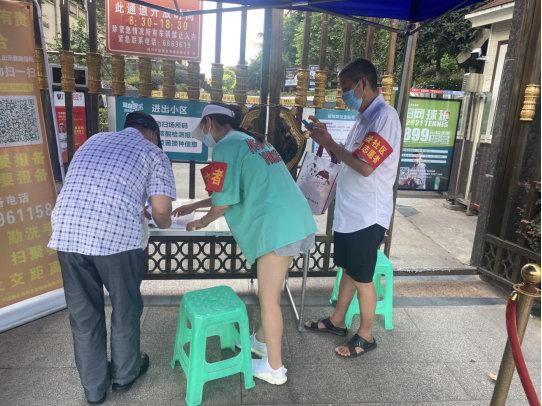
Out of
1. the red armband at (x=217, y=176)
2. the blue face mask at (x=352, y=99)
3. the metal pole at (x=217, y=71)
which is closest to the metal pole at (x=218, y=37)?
the metal pole at (x=217, y=71)

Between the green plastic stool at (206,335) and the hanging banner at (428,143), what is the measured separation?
4.03m

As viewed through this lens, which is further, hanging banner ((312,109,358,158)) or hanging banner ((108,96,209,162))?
hanging banner ((312,109,358,158))

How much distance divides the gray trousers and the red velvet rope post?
1.74m

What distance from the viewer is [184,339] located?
2436 mm

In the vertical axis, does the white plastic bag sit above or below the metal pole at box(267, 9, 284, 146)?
below

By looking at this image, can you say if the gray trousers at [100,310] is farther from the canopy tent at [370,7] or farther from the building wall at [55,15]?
the building wall at [55,15]

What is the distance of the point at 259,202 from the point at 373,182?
2.51 ft

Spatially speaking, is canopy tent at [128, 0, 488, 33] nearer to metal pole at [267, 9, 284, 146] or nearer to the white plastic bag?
metal pole at [267, 9, 284, 146]

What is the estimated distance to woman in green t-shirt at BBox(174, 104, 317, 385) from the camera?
2176 millimetres

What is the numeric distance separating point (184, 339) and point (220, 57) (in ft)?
7.05

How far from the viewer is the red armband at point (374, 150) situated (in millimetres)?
2375

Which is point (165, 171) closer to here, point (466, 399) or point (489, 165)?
point (466, 399)

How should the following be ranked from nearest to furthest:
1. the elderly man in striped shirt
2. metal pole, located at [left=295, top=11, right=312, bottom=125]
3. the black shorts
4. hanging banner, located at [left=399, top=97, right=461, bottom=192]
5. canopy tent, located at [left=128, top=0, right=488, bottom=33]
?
1. the elderly man in striped shirt
2. the black shorts
3. canopy tent, located at [left=128, top=0, right=488, bottom=33]
4. metal pole, located at [left=295, top=11, right=312, bottom=125]
5. hanging banner, located at [left=399, top=97, right=461, bottom=192]

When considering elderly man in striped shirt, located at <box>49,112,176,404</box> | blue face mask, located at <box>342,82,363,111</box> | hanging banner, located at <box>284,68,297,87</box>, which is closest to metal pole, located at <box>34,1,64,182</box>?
elderly man in striped shirt, located at <box>49,112,176,404</box>
